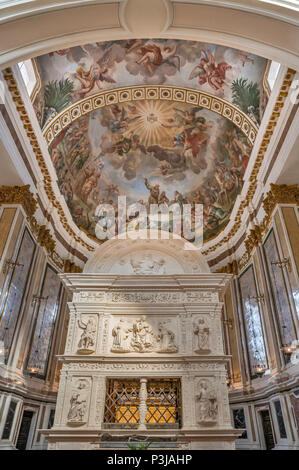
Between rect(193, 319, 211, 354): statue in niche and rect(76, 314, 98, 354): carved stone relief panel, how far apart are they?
288cm

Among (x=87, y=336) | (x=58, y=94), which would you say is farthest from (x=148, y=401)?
(x=58, y=94)

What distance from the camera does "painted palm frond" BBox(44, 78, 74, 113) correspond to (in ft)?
47.5

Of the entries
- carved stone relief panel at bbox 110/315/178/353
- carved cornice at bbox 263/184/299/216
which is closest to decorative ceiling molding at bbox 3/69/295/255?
carved cornice at bbox 263/184/299/216

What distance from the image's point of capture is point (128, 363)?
8.90 metres

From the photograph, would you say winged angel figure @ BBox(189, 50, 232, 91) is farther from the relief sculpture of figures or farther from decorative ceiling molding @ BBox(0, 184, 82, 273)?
the relief sculpture of figures

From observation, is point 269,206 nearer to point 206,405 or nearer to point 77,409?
point 206,405

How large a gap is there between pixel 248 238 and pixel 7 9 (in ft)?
42.9

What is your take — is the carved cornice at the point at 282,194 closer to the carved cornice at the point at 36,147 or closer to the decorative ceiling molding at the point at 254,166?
the decorative ceiling molding at the point at 254,166

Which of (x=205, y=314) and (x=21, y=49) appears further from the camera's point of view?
(x=205, y=314)

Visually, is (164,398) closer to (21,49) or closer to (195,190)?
(21,49)

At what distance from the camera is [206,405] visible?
27.1 ft

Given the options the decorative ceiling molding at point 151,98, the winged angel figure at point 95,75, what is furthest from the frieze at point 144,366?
the winged angel figure at point 95,75
